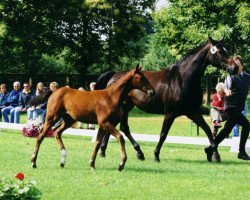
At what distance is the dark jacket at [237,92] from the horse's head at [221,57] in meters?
0.37

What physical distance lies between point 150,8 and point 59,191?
39676 millimetres

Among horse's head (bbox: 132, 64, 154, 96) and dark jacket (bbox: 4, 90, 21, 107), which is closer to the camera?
horse's head (bbox: 132, 64, 154, 96)

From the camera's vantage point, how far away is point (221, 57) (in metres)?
12.3

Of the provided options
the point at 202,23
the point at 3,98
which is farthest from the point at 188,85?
the point at 202,23

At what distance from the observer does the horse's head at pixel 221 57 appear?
12234 millimetres

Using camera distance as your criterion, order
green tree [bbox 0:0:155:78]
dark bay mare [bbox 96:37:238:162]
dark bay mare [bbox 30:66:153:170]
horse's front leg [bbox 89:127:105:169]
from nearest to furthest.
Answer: horse's front leg [bbox 89:127:105:169] → dark bay mare [bbox 30:66:153:170] → dark bay mare [bbox 96:37:238:162] → green tree [bbox 0:0:155:78]

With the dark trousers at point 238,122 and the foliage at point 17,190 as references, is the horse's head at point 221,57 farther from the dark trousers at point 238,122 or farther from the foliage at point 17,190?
the foliage at point 17,190

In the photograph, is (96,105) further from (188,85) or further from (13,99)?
(13,99)

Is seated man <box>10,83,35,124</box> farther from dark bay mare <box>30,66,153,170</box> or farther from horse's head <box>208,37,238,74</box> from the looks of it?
horse's head <box>208,37,238,74</box>

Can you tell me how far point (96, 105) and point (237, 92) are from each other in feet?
10.9

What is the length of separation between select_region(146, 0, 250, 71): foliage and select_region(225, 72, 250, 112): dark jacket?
1617 cm

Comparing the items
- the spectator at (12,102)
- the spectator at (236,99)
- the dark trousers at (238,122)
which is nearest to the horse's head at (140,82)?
the spectator at (236,99)

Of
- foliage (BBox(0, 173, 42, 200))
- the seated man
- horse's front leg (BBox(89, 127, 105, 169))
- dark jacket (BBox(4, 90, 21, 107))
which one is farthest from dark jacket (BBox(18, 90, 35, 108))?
foliage (BBox(0, 173, 42, 200))

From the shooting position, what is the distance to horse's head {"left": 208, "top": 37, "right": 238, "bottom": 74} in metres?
12.2
